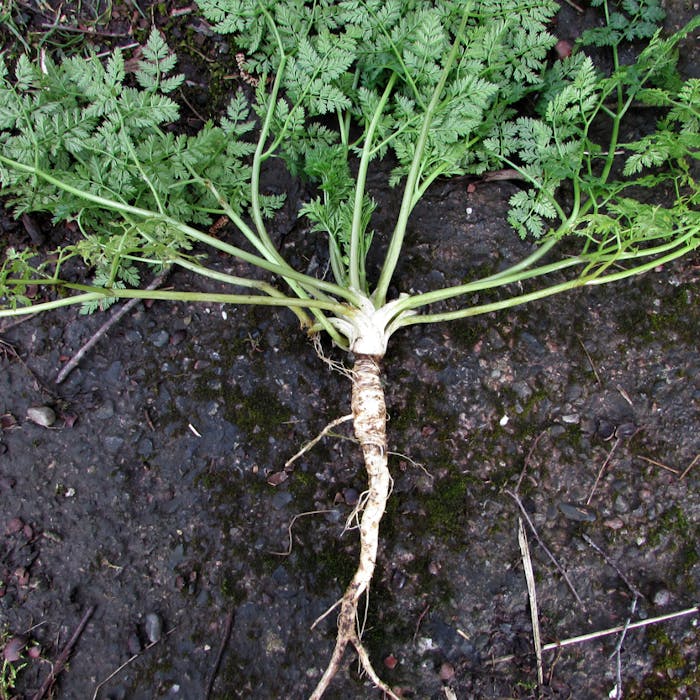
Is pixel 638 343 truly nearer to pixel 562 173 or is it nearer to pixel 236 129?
pixel 562 173

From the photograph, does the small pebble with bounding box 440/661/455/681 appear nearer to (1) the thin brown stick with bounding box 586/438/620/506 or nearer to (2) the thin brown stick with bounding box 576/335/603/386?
(1) the thin brown stick with bounding box 586/438/620/506

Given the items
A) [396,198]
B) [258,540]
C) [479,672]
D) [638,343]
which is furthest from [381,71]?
[479,672]

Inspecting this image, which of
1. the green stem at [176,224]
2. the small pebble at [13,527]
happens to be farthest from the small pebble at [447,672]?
the small pebble at [13,527]

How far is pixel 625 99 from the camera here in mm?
2727

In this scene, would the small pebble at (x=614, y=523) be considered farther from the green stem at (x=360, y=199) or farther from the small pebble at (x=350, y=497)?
the green stem at (x=360, y=199)

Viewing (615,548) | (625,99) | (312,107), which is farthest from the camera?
(625,99)

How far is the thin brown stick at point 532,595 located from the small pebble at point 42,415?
2018mm

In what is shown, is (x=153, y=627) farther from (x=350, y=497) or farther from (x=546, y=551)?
(x=546, y=551)

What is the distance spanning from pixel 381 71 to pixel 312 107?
343mm

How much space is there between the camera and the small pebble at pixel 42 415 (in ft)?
8.27

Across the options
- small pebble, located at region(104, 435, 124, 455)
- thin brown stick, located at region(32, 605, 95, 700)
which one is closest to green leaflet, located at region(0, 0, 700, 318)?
small pebble, located at region(104, 435, 124, 455)

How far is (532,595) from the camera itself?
250 cm

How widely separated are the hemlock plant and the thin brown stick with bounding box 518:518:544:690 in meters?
0.62

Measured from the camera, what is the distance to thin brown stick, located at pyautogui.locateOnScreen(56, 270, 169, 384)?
8.42ft
